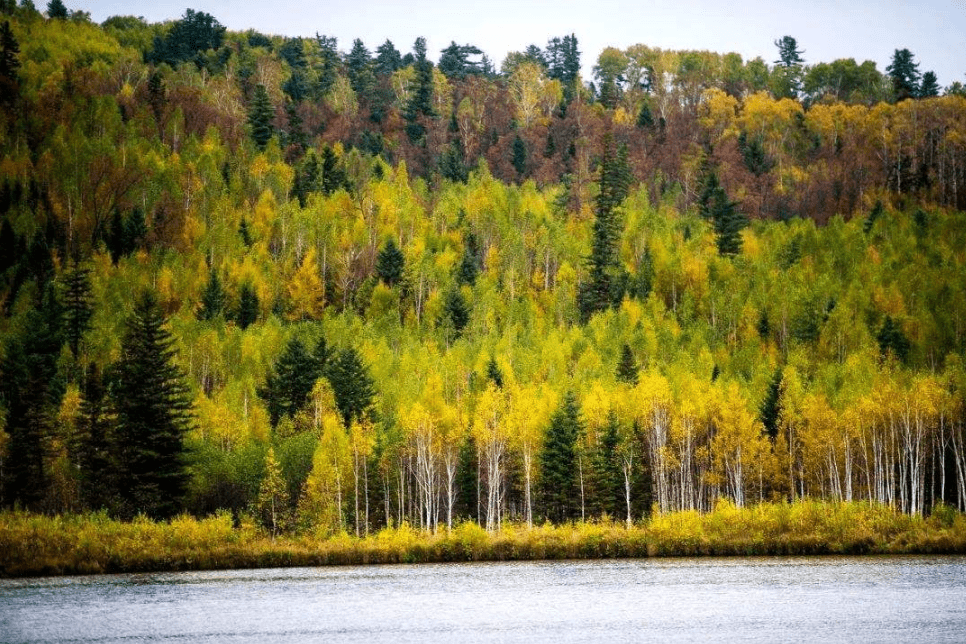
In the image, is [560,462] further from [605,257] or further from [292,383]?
[605,257]

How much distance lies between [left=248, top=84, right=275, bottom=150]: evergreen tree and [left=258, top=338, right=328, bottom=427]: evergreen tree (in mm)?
76244

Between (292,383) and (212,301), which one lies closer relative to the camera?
(292,383)

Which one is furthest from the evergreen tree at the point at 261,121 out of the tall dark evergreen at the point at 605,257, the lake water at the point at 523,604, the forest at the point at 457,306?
the lake water at the point at 523,604

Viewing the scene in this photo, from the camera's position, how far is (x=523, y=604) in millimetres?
44812

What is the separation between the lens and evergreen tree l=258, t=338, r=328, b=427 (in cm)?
9412

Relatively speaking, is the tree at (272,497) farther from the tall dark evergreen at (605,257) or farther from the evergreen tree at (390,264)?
the tall dark evergreen at (605,257)

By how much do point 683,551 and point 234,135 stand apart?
120568 millimetres

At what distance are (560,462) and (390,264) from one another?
56.7 metres

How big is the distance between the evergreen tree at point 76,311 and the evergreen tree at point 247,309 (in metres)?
15.7

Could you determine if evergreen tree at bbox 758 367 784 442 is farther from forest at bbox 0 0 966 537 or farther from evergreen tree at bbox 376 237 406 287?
evergreen tree at bbox 376 237 406 287

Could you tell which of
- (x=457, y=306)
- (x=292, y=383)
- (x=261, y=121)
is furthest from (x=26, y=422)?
(x=261, y=121)

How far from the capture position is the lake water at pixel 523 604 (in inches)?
1469

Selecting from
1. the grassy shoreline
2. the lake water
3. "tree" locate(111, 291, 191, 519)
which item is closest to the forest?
"tree" locate(111, 291, 191, 519)

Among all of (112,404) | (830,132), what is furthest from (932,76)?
(112,404)
